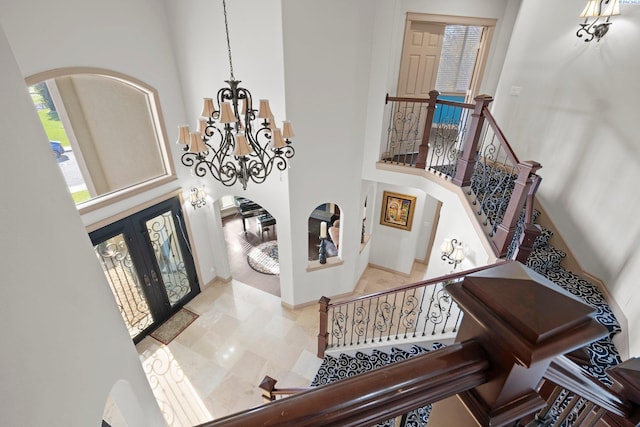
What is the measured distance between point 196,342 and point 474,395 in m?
5.04

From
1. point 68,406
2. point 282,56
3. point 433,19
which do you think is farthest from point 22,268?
point 433,19

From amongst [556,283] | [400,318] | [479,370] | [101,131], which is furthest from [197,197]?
[479,370]

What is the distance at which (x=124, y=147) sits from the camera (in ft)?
13.4

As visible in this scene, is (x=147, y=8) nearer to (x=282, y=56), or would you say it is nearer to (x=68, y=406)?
(x=282, y=56)

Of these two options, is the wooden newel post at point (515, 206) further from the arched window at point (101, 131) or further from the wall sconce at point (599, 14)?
the arched window at point (101, 131)

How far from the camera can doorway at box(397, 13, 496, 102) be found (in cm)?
475

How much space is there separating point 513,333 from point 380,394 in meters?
0.24

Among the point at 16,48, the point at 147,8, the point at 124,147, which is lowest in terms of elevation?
the point at 124,147

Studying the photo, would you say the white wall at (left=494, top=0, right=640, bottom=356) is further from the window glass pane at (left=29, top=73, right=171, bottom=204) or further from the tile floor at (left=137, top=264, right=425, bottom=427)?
the window glass pane at (left=29, top=73, right=171, bottom=204)

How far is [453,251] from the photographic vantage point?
12.6ft

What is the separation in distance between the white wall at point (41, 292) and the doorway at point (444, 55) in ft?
16.6

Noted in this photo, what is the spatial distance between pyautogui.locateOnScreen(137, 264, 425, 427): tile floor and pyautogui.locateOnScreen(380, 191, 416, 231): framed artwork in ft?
7.86

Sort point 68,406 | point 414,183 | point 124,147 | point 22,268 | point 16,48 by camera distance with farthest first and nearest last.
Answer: point 414,183
point 124,147
point 16,48
point 68,406
point 22,268

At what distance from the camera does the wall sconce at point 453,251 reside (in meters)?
3.67
